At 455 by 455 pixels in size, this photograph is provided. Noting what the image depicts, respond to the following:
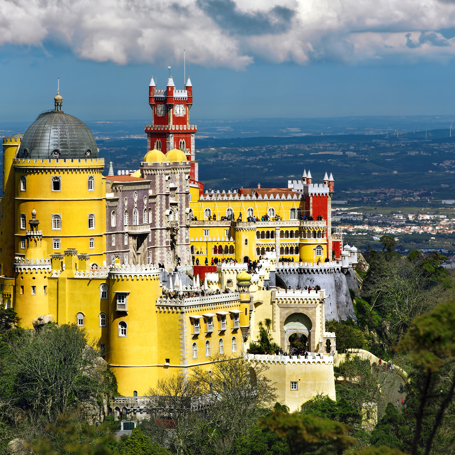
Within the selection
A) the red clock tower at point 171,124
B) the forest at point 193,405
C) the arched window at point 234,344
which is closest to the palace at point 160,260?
the arched window at point 234,344

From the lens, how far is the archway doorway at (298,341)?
4350 inches

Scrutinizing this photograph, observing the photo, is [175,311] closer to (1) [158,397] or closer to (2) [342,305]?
(1) [158,397]

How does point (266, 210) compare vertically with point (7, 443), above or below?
above

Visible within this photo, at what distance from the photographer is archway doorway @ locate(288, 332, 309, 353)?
363 feet

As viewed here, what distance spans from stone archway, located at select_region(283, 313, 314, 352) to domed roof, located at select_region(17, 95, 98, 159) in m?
22.3

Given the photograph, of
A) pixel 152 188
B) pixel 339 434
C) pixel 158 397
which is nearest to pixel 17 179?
pixel 152 188

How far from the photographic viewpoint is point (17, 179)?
372ft

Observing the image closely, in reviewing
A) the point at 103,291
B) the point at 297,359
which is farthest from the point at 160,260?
the point at 297,359

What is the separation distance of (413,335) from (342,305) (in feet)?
229

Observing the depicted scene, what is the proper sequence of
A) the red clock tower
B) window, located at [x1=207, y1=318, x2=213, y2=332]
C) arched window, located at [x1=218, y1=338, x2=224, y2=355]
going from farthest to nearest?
the red clock tower → arched window, located at [x1=218, y1=338, x2=224, y2=355] → window, located at [x1=207, y1=318, x2=213, y2=332]

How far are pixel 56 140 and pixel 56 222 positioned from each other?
703 cm

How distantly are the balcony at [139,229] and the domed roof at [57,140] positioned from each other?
8371 millimetres

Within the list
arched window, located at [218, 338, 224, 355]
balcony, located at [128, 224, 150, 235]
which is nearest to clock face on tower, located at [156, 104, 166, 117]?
balcony, located at [128, 224, 150, 235]

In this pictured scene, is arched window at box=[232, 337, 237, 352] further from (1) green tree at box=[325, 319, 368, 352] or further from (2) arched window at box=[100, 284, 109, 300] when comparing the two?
(1) green tree at box=[325, 319, 368, 352]
